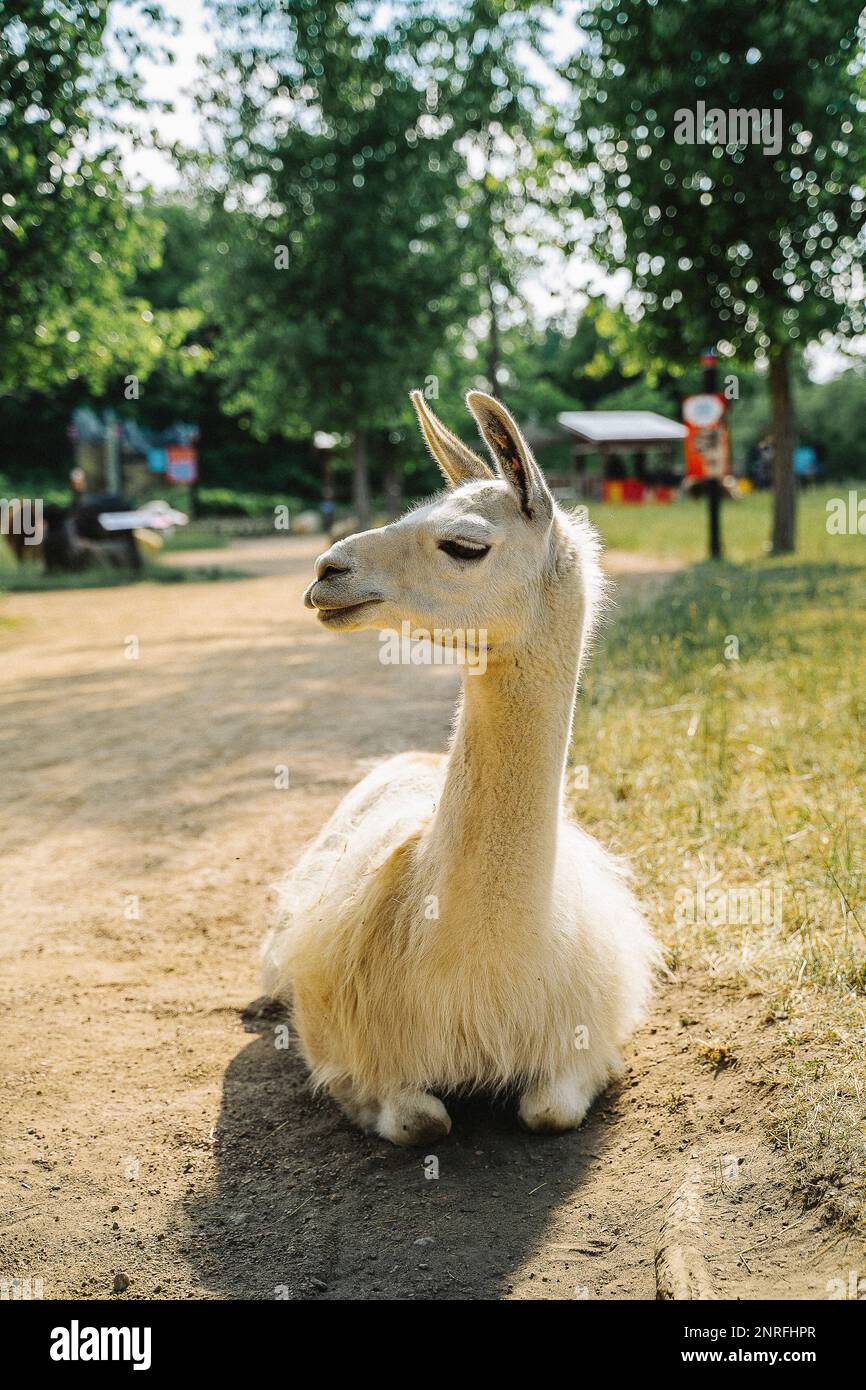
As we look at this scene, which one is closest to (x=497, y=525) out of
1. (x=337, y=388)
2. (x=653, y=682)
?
(x=653, y=682)

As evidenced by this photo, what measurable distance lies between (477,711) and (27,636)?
42.3 feet

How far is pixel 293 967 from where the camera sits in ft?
12.6

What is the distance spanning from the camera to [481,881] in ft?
10.4

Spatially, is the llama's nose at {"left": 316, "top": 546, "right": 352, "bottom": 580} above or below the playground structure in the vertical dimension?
below

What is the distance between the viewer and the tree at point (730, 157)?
1341 centimetres

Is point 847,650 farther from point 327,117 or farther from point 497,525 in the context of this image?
point 327,117

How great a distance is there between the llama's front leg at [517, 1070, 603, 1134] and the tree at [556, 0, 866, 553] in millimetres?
11973

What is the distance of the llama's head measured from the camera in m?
2.93

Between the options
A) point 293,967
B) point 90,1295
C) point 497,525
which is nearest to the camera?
point 90,1295

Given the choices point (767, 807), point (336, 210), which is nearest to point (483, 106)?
point (336, 210)
